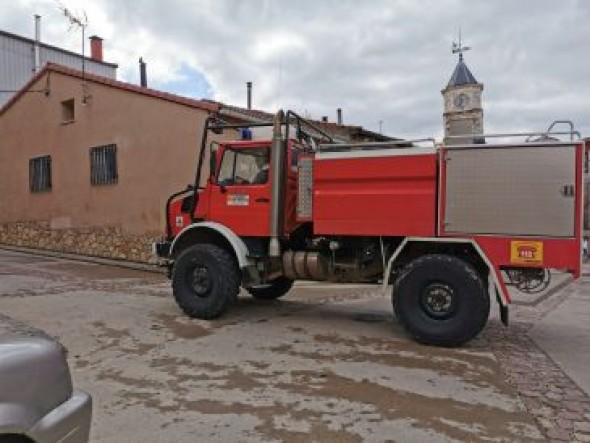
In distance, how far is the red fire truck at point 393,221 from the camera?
21.5ft

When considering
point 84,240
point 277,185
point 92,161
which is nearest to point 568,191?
point 277,185

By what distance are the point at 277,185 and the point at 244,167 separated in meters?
0.68

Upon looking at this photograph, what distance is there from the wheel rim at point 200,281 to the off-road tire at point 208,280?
0.04 ft

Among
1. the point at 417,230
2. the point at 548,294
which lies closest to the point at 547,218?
the point at 417,230

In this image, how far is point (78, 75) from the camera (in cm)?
1733

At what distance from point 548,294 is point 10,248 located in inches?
628

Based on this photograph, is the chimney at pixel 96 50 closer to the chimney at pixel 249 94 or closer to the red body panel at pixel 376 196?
the chimney at pixel 249 94

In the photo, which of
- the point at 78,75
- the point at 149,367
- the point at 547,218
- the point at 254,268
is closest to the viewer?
the point at 149,367

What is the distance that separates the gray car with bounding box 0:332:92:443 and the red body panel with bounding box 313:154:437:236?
4.81 metres

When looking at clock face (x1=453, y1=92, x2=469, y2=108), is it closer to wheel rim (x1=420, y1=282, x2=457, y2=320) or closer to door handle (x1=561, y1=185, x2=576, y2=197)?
door handle (x1=561, y1=185, x2=576, y2=197)

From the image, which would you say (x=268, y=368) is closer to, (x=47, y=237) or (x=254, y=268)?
(x=254, y=268)

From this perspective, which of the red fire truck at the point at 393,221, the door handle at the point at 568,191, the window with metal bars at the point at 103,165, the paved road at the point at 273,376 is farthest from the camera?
the window with metal bars at the point at 103,165

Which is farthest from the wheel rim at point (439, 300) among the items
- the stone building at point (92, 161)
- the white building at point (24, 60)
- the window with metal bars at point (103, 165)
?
the white building at point (24, 60)

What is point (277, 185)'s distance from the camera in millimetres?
→ 8062
